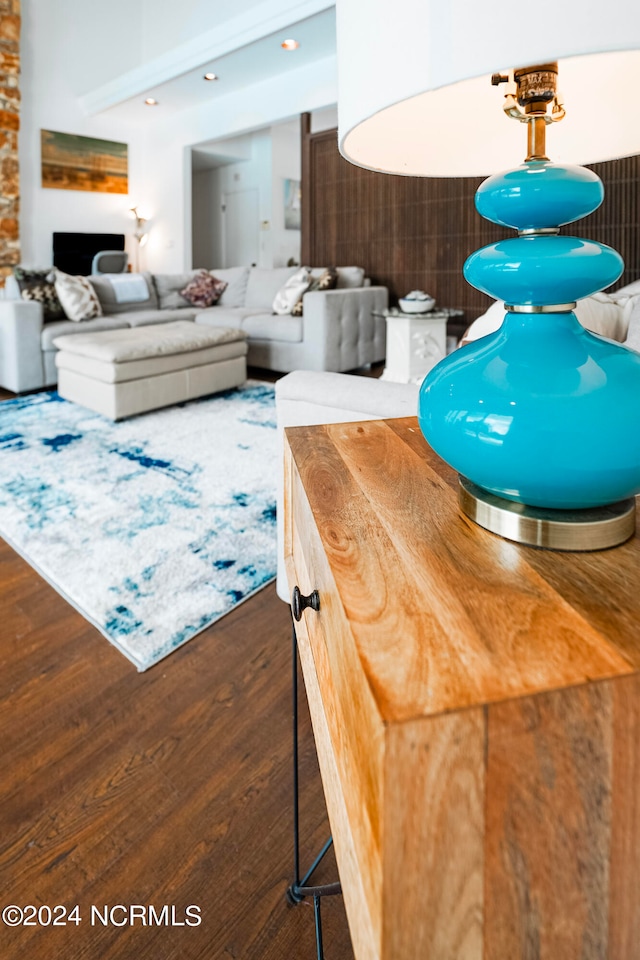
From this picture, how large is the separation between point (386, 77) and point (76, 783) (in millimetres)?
1117

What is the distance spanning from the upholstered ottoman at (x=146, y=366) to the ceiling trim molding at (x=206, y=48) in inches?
112

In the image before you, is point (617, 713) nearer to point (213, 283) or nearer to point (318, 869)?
point (318, 869)

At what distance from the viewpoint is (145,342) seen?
343 cm

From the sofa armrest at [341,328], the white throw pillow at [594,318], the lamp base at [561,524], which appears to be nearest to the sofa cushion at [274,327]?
the sofa armrest at [341,328]

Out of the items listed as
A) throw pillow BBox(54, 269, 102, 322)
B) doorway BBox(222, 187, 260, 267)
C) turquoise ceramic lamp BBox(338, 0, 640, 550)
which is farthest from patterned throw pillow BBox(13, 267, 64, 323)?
doorway BBox(222, 187, 260, 267)

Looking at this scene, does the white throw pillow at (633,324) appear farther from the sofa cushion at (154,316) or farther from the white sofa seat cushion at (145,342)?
the sofa cushion at (154,316)

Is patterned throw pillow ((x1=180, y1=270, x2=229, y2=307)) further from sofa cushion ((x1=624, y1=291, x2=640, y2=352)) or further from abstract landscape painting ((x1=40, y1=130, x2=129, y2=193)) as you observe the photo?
sofa cushion ((x1=624, y1=291, x2=640, y2=352))

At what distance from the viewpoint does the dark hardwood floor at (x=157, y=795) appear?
802mm

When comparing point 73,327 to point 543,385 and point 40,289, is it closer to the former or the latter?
point 40,289

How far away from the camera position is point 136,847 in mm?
916

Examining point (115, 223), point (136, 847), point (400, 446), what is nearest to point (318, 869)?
point (136, 847)

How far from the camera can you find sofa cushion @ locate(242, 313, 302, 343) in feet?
14.9

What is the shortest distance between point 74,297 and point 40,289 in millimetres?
227

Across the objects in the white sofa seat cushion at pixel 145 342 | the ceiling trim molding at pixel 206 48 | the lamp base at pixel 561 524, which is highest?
the ceiling trim molding at pixel 206 48
